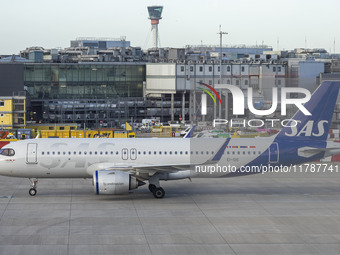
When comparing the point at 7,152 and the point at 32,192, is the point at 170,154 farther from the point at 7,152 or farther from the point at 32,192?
the point at 7,152

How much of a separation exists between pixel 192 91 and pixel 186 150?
209ft

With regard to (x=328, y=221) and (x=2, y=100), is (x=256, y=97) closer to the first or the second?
(x=2, y=100)

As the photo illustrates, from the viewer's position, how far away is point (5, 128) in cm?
8088

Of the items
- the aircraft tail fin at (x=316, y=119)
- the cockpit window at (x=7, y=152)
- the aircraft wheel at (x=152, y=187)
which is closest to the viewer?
the cockpit window at (x=7, y=152)

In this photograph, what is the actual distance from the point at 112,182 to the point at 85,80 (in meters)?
85.3

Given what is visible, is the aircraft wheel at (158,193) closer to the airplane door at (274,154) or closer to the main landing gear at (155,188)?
the main landing gear at (155,188)

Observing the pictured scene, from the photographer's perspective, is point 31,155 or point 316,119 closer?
point 31,155

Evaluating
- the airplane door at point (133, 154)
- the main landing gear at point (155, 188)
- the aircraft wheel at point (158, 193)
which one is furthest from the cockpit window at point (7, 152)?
the aircraft wheel at point (158, 193)

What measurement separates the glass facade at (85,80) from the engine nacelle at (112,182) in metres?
83.4

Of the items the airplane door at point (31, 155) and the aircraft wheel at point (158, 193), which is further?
the aircraft wheel at point (158, 193)

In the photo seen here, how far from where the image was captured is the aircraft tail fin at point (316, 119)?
3953 centimetres

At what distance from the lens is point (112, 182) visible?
3597cm

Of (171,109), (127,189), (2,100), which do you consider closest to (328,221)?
(127,189)

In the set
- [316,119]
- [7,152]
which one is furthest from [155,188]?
[316,119]
